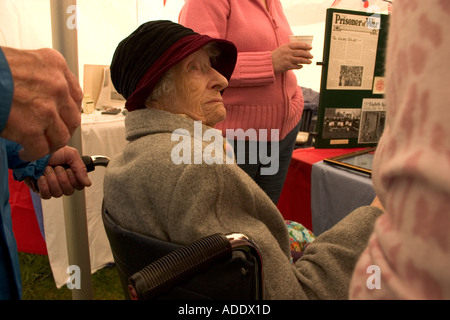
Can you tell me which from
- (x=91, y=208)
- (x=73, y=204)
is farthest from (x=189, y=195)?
(x=91, y=208)

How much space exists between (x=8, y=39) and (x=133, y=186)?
8.06 feet

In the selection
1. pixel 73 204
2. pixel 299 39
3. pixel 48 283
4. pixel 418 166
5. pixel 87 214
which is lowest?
pixel 48 283

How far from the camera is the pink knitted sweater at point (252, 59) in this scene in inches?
54.0

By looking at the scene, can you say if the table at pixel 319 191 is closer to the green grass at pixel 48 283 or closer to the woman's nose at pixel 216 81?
the woman's nose at pixel 216 81

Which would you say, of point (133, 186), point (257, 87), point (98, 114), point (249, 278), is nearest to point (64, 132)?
point (133, 186)

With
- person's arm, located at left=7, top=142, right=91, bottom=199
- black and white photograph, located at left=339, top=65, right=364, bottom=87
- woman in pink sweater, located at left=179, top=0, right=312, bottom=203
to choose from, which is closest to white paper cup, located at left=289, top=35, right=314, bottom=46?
woman in pink sweater, located at left=179, top=0, right=312, bottom=203

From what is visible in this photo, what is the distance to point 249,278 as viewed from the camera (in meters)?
0.65

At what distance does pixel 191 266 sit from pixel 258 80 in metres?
1.07

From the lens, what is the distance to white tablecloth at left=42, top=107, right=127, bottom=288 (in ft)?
6.70

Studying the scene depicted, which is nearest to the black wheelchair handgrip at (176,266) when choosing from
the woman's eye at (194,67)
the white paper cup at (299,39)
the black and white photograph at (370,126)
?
the woman's eye at (194,67)

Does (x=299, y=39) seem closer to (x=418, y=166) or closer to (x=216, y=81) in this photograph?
(x=216, y=81)

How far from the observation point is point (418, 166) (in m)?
0.26

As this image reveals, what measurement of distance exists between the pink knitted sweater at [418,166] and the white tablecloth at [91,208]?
1.99m

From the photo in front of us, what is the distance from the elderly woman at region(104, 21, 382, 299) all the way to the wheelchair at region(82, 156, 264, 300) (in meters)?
0.08
